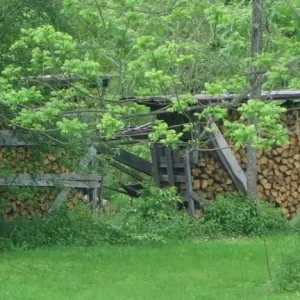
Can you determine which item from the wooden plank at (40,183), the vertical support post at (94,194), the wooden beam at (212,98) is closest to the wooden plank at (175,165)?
the vertical support post at (94,194)

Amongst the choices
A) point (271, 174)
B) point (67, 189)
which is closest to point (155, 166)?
point (271, 174)

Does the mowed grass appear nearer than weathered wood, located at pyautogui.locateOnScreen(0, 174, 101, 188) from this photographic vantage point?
Yes

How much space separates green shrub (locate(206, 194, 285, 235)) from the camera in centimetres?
1530

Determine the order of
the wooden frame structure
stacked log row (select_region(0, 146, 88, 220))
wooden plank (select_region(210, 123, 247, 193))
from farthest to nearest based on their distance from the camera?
wooden plank (select_region(210, 123, 247, 193)), stacked log row (select_region(0, 146, 88, 220)), the wooden frame structure

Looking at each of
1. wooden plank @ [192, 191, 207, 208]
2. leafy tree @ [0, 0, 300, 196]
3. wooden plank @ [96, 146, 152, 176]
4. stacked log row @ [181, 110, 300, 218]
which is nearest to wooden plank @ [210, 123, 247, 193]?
stacked log row @ [181, 110, 300, 218]

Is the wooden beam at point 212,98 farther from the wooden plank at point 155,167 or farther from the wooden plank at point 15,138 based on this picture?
the wooden plank at point 155,167

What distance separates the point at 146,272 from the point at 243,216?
394 cm

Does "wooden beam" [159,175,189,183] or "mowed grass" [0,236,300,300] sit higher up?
"wooden beam" [159,175,189,183]

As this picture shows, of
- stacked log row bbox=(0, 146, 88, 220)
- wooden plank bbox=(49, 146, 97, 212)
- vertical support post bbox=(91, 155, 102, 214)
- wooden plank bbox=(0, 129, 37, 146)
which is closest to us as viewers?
wooden plank bbox=(0, 129, 37, 146)

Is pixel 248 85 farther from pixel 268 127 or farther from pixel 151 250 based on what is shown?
pixel 151 250

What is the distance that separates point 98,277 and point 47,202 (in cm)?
440

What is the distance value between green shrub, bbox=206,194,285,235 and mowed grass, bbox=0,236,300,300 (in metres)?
0.65

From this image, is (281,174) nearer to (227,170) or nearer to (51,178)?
(227,170)

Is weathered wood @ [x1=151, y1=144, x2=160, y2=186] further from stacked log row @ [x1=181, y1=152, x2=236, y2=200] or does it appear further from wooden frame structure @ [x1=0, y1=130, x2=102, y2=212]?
wooden frame structure @ [x1=0, y1=130, x2=102, y2=212]
